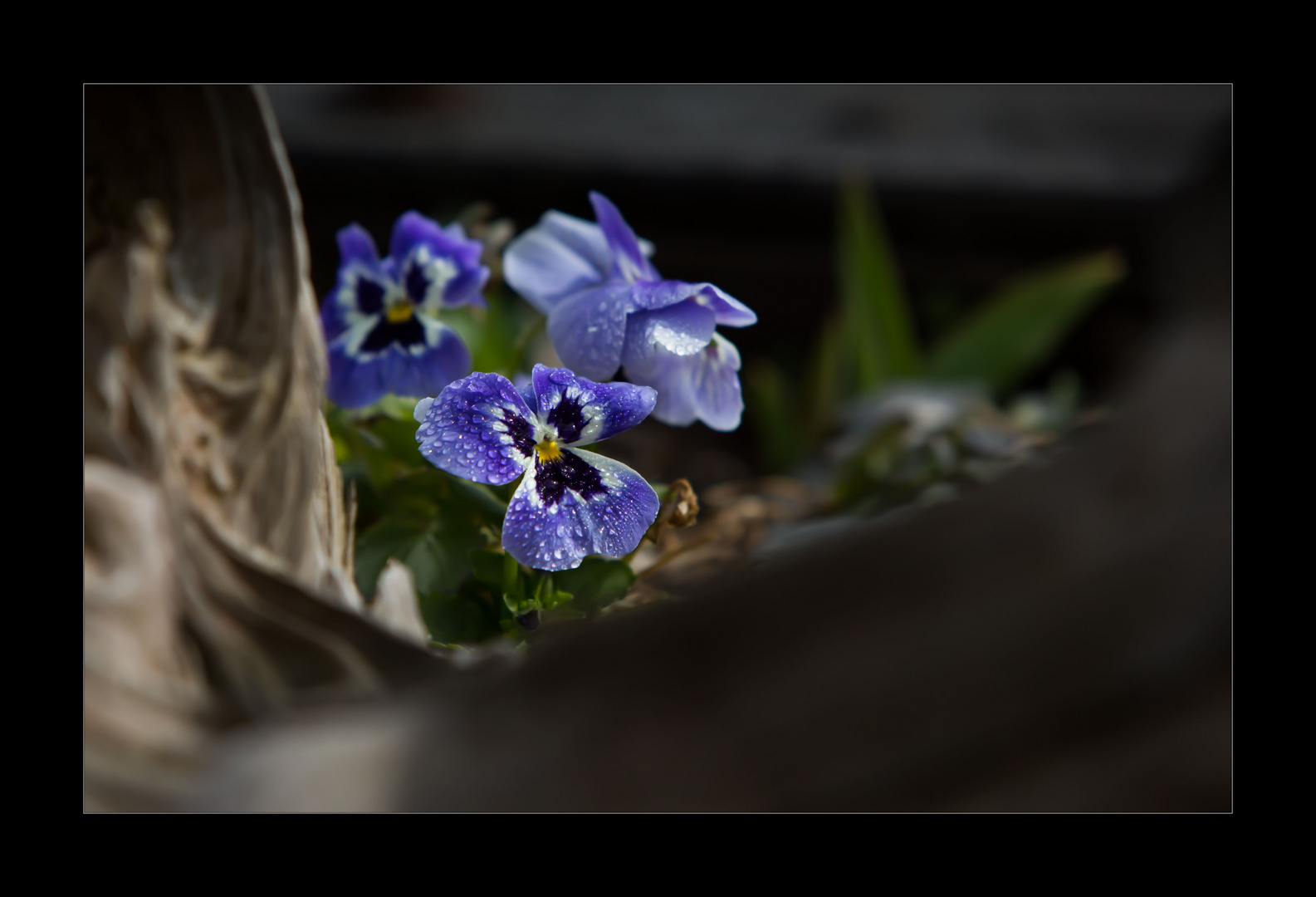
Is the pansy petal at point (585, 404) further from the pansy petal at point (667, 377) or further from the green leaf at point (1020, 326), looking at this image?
the green leaf at point (1020, 326)

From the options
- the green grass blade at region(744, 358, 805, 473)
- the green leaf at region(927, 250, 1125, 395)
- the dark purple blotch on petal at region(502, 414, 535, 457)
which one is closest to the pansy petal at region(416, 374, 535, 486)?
the dark purple blotch on petal at region(502, 414, 535, 457)

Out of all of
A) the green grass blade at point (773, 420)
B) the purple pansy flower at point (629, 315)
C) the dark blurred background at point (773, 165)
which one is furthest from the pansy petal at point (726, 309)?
the dark blurred background at point (773, 165)

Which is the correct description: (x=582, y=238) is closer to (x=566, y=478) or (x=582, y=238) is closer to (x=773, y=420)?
(x=566, y=478)

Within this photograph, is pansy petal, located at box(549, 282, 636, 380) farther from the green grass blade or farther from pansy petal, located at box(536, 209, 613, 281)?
the green grass blade

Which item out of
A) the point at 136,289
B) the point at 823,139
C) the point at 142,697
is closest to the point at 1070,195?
the point at 823,139

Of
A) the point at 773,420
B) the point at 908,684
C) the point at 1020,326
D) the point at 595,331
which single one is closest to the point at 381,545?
the point at 595,331
